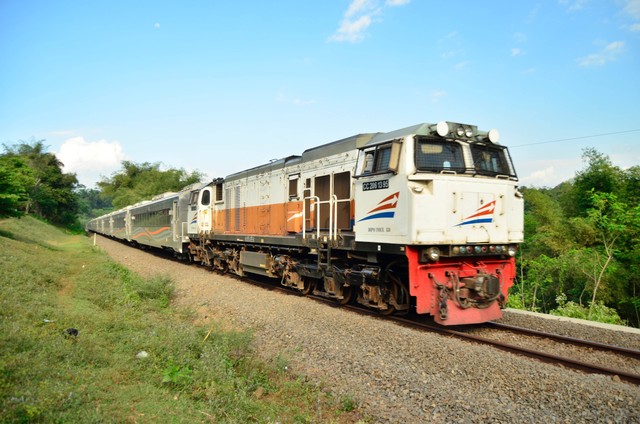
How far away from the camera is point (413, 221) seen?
6.84 meters

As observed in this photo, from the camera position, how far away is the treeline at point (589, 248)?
56.7ft

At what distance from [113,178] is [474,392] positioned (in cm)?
8204

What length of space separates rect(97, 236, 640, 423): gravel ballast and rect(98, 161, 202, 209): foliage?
56.3 m

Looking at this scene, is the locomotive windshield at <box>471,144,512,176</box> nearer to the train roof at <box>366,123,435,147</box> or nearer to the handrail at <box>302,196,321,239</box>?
the train roof at <box>366,123,435,147</box>

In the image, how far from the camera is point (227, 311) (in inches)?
376

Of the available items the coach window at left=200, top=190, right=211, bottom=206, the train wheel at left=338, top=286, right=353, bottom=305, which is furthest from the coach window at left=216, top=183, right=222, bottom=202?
the train wheel at left=338, top=286, right=353, bottom=305

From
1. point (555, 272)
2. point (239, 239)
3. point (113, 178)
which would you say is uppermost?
point (113, 178)

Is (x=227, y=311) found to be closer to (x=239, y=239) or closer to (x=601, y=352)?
(x=239, y=239)

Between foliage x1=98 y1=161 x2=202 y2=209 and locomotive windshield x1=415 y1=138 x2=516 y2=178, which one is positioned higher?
foliage x1=98 y1=161 x2=202 y2=209

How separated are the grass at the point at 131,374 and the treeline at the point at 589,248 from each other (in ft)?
28.7

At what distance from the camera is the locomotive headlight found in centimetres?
695

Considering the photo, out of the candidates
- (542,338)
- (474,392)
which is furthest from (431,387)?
(542,338)

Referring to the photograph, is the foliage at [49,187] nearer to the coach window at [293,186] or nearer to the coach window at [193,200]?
the coach window at [193,200]

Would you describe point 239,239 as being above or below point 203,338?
above
